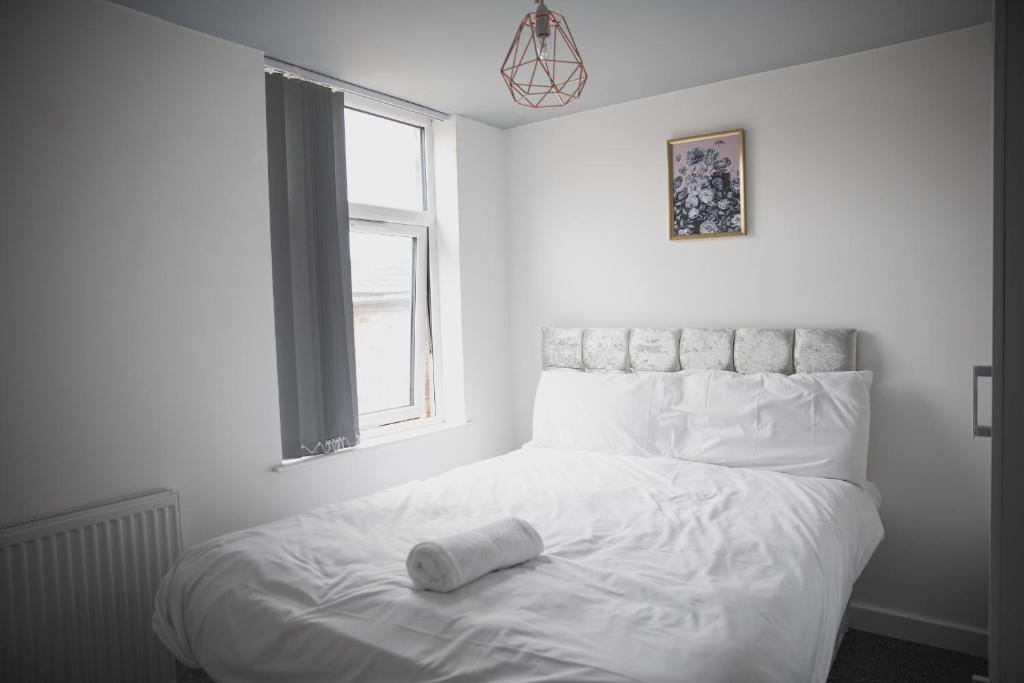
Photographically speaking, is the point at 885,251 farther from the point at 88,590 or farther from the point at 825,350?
the point at 88,590

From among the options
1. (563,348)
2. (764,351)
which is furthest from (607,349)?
(764,351)

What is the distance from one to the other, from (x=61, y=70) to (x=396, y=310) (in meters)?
1.85

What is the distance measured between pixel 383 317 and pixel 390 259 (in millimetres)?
315

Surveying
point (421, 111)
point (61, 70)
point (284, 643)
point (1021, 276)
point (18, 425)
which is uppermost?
point (421, 111)

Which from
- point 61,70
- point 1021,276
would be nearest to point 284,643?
point 1021,276

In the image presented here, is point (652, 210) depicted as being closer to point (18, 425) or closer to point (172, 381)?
point (172, 381)

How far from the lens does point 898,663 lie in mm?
2777

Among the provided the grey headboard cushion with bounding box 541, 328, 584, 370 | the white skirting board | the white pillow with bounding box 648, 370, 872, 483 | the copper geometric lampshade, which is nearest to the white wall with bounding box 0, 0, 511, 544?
the copper geometric lampshade

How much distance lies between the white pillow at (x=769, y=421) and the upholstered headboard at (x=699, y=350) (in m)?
0.10

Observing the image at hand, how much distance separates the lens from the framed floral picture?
3.36 m

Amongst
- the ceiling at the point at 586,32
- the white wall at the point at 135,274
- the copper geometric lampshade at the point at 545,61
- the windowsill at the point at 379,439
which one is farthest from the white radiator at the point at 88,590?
the copper geometric lampshade at the point at 545,61

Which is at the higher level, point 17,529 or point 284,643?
point 17,529

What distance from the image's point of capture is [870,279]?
3.05 m

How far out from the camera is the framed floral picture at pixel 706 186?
3361mm
